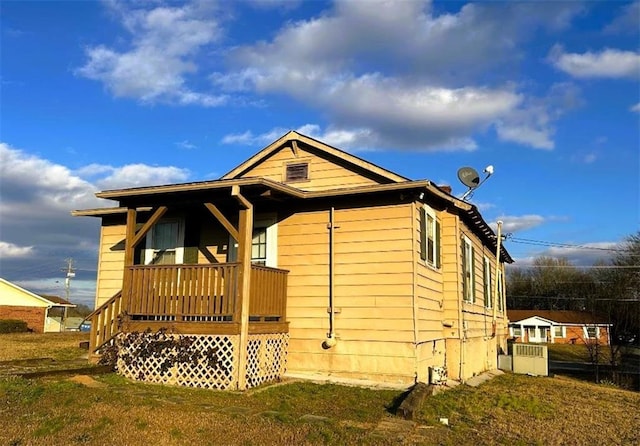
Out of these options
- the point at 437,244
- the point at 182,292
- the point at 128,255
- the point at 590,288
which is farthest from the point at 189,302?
the point at 590,288

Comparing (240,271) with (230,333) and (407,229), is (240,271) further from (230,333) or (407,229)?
(407,229)

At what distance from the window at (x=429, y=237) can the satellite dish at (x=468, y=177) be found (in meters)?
2.08

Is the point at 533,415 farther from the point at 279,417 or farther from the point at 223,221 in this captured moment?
the point at 223,221

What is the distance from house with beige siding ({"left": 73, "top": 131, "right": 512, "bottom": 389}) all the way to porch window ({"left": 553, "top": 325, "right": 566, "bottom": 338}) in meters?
43.3

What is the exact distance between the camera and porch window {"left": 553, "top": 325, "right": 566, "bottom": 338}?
2036 inches

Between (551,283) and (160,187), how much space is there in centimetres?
5518

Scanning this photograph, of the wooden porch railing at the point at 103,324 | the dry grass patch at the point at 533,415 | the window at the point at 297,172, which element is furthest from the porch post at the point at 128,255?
the dry grass patch at the point at 533,415

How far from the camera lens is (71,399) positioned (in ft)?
25.0

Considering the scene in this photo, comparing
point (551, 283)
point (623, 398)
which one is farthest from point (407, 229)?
point (551, 283)

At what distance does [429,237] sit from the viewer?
476 inches

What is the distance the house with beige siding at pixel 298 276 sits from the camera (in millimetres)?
10117

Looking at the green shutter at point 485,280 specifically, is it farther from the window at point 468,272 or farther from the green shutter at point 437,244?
the green shutter at point 437,244

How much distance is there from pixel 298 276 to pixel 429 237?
118 inches

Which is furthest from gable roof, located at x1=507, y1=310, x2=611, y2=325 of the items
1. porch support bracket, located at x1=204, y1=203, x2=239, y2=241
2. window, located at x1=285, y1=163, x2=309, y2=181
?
porch support bracket, located at x1=204, y1=203, x2=239, y2=241
